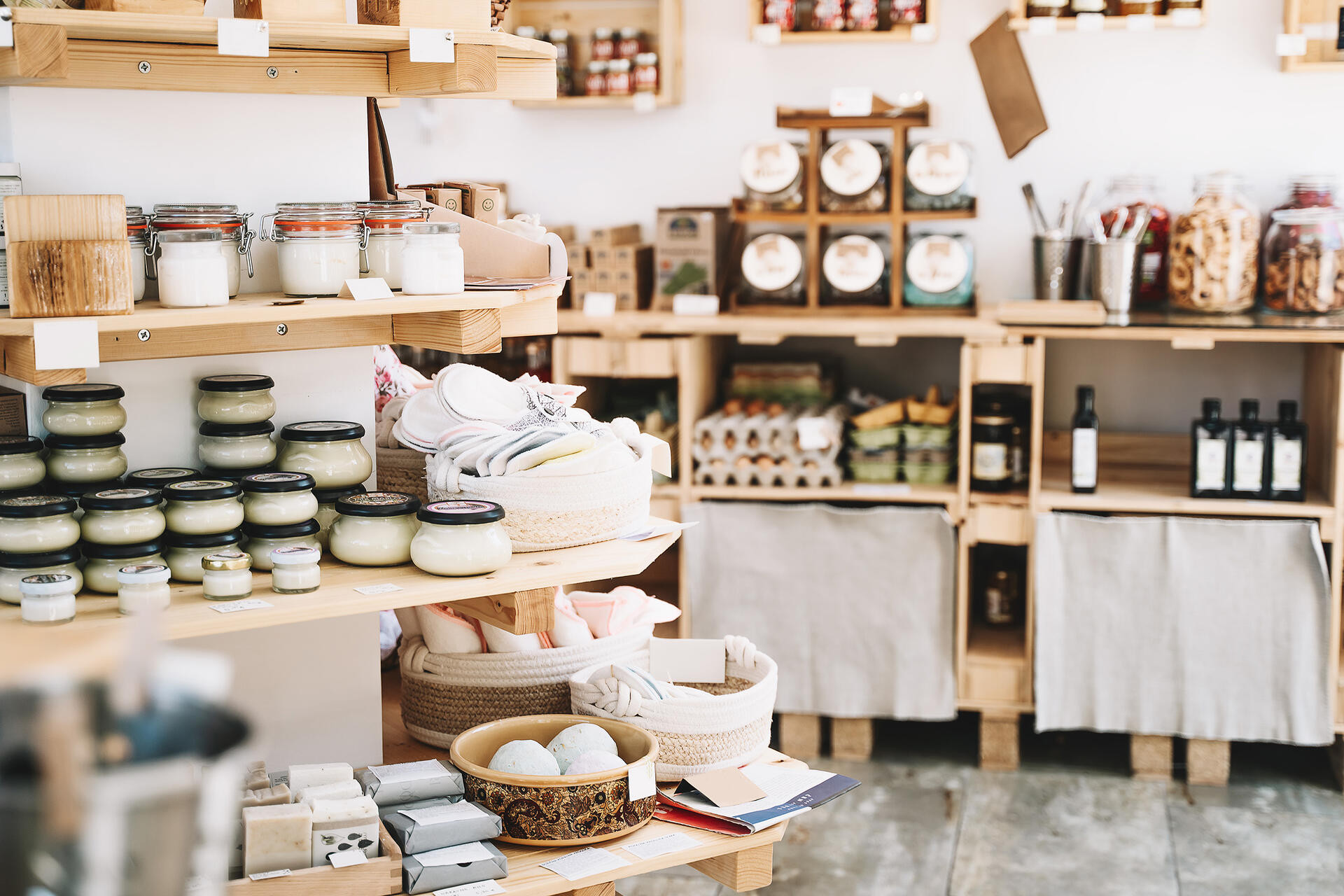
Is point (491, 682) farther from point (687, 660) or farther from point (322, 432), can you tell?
point (322, 432)

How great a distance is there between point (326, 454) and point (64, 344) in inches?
18.5

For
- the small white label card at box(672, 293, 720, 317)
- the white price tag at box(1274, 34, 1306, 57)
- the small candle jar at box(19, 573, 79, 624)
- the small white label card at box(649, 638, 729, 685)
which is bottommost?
the small white label card at box(649, 638, 729, 685)

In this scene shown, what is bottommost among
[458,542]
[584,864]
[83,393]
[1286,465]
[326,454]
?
[584,864]

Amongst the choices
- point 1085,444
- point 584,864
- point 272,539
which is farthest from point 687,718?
point 1085,444

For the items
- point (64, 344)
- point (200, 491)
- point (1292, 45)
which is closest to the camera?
point (64, 344)

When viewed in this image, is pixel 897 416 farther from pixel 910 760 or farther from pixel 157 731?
pixel 157 731

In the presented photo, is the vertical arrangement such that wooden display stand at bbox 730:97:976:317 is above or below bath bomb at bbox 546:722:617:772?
above

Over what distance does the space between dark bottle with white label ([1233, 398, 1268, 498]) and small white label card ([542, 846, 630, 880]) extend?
2353mm

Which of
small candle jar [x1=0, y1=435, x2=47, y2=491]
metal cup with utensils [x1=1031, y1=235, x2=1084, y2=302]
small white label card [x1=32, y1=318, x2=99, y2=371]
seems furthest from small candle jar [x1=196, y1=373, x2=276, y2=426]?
metal cup with utensils [x1=1031, y1=235, x2=1084, y2=302]

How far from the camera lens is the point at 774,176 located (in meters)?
3.70

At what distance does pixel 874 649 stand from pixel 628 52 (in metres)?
1.92

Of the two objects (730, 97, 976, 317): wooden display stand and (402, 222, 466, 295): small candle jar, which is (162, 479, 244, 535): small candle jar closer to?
(402, 222, 466, 295): small candle jar

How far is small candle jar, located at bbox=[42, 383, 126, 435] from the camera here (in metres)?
1.77

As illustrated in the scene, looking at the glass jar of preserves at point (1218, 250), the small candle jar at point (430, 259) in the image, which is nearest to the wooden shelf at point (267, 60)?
the small candle jar at point (430, 259)
